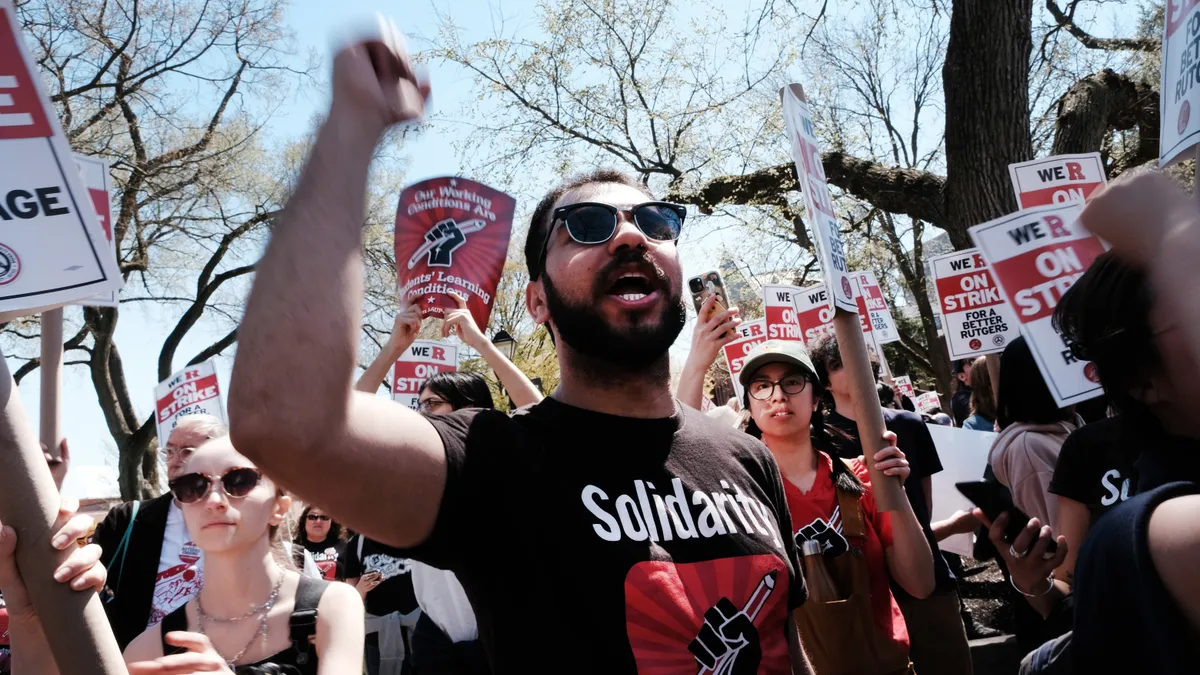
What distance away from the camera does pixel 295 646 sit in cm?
242

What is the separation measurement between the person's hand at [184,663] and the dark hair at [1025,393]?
3361 millimetres

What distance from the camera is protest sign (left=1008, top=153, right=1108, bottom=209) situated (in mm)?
5109

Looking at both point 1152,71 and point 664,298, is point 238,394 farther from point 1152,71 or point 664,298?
point 1152,71

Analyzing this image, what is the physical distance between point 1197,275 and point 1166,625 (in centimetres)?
50

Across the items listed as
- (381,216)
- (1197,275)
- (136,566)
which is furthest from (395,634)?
(381,216)

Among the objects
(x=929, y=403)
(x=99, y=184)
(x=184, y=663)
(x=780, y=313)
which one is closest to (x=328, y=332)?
(x=184, y=663)

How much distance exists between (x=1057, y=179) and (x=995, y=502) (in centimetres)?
370

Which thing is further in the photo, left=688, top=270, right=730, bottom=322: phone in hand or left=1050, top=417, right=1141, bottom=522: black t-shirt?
left=688, top=270, right=730, bottom=322: phone in hand

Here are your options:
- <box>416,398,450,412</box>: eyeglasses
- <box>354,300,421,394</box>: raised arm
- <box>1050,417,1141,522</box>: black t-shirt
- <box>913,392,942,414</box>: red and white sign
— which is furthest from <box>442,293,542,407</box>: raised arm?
<box>913,392,942,414</box>: red and white sign

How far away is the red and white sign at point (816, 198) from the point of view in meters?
2.84

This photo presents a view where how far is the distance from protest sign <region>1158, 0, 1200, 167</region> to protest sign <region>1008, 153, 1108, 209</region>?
2.22 m

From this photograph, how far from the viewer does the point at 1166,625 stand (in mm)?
1238

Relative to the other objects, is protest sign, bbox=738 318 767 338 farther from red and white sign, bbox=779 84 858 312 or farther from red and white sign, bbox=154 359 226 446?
red and white sign, bbox=779 84 858 312

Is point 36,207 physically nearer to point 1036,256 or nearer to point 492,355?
point 492,355
